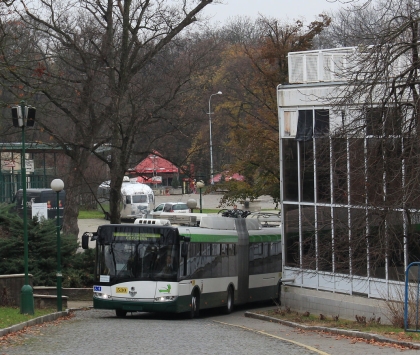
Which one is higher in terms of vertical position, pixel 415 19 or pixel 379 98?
pixel 415 19

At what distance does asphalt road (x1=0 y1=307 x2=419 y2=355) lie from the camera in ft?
46.8

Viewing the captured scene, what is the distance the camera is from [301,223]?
29.0m

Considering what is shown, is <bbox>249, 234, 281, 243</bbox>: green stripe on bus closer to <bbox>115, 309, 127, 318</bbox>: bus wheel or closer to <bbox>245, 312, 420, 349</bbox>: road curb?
<bbox>245, 312, 420, 349</bbox>: road curb

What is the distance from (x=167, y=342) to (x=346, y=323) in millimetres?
7951

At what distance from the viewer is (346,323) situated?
22328 mm

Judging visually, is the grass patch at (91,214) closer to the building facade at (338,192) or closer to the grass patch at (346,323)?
the building facade at (338,192)

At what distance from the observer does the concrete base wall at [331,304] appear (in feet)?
83.1

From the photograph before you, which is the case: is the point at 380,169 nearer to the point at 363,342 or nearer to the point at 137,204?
the point at 363,342

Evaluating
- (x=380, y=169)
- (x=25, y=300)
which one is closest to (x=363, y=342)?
(x=380, y=169)

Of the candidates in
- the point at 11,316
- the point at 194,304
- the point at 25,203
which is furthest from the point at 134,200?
the point at 11,316

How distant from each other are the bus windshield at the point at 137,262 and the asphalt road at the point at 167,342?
4.78 meters

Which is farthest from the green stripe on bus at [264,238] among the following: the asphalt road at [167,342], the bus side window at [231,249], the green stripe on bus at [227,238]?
the asphalt road at [167,342]

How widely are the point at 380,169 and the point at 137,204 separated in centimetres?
5481

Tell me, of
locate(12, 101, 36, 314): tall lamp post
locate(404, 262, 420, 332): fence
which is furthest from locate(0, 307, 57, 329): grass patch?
locate(404, 262, 420, 332): fence
